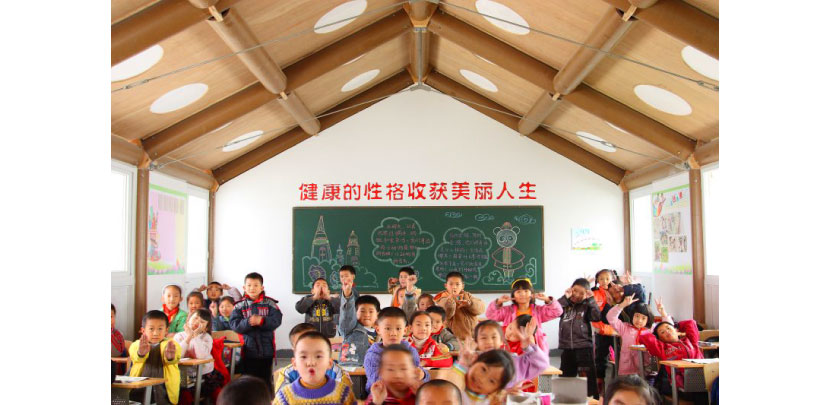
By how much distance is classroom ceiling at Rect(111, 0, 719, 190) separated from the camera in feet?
13.8

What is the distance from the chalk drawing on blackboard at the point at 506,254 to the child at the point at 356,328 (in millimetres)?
3135

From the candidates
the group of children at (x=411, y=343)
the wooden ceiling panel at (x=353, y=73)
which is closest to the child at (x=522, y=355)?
the group of children at (x=411, y=343)

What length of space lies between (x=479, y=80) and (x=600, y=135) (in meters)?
1.42

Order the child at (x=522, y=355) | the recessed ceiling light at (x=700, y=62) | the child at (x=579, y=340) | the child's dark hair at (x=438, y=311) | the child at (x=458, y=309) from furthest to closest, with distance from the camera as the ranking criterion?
the child at (x=579, y=340), the child at (x=458, y=309), the child's dark hair at (x=438, y=311), the recessed ceiling light at (x=700, y=62), the child at (x=522, y=355)

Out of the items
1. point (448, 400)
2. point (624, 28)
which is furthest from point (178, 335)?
point (624, 28)

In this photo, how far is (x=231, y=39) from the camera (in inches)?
176

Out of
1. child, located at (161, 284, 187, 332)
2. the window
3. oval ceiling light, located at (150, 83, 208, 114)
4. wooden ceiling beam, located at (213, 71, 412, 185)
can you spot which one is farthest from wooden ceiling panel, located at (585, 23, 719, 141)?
the window

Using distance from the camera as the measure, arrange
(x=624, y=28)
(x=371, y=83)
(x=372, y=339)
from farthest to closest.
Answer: (x=371, y=83) < (x=372, y=339) < (x=624, y=28)

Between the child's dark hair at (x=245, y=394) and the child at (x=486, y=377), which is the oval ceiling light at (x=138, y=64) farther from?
the child at (x=486, y=377)

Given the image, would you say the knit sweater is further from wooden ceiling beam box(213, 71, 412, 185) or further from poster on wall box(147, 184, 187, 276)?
wooden ceiling beam box(213, 71, 412, 185)

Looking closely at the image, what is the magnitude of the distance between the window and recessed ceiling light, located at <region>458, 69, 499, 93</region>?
11.1ft

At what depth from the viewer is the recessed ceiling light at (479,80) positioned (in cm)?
699
